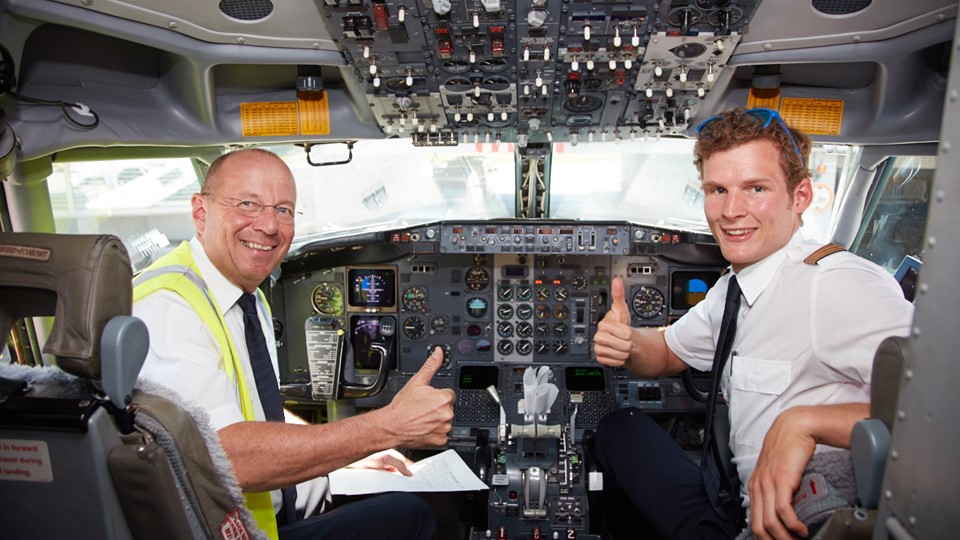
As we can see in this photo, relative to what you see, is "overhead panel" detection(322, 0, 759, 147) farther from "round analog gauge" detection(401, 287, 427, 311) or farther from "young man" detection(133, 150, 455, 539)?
"round analog gauge" detection(401, 287, 427, 311)

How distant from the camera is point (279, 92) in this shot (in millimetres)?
3033

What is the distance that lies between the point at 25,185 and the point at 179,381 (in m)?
1.91

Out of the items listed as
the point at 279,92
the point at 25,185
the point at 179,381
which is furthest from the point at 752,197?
the point at 25,185

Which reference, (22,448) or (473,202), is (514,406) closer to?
(473,202)

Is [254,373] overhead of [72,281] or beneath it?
beneath

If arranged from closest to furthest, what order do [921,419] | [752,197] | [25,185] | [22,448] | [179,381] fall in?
[921,419] < [22,448] < [179,381] < [752,197] < [25,185]

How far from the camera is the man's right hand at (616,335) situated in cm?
202

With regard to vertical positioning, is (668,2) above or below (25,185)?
above

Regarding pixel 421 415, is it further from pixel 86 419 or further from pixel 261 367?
pixel 86 419

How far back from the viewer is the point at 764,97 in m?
2.90

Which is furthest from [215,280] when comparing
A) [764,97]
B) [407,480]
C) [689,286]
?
[689,286]

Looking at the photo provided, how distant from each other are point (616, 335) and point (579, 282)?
199cm

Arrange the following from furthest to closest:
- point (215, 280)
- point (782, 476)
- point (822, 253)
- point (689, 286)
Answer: point (689, 286)
point (215, 280)
point (822, 253)
point (782, 476)

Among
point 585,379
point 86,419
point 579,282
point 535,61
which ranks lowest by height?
point 585,379
